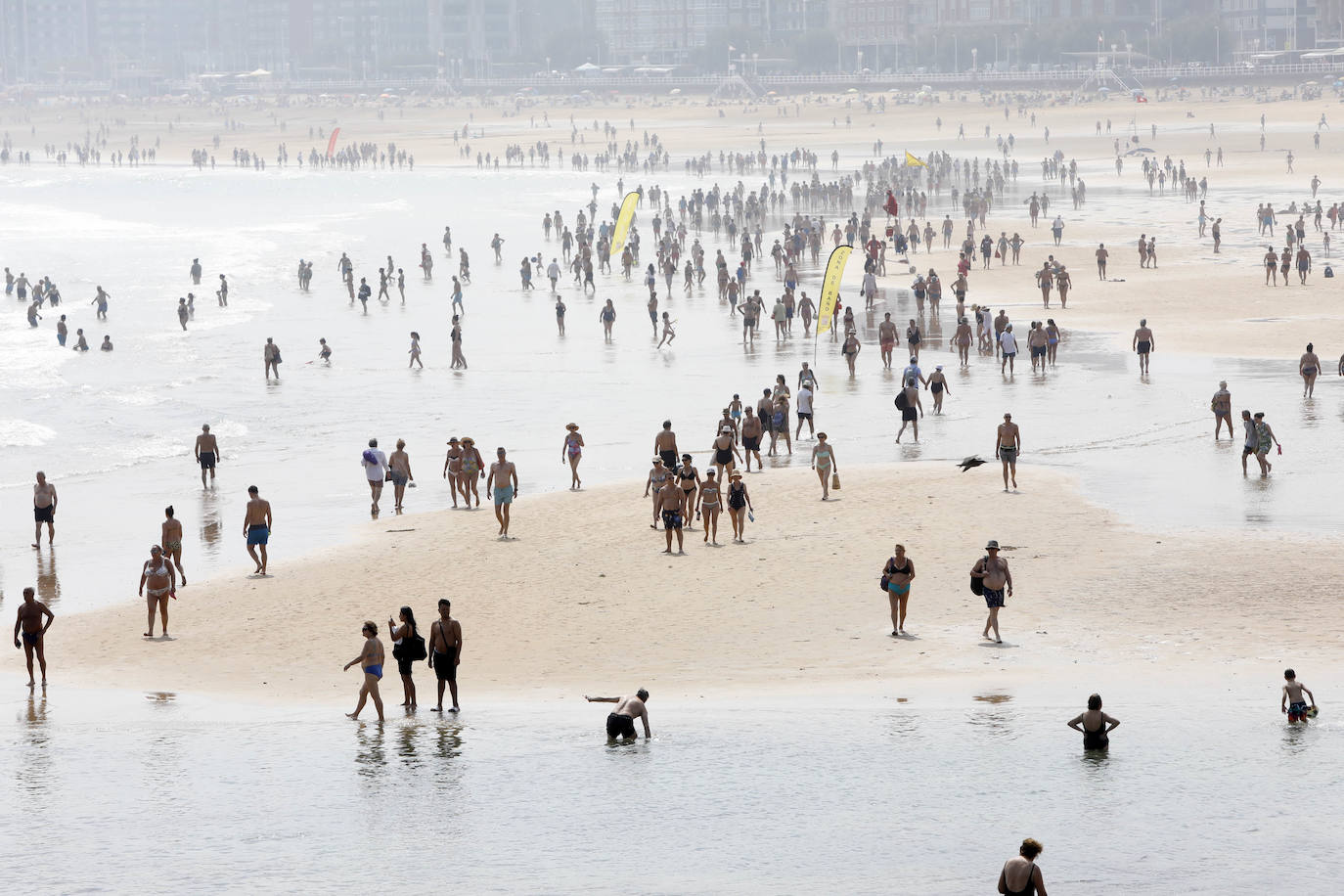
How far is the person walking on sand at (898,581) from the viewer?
1702 cm

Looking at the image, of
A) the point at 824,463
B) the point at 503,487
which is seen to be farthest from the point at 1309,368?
the point at 503,487

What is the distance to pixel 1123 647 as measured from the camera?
16.8m

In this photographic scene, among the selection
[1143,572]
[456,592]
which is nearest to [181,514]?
[456,592]

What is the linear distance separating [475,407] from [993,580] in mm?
17938

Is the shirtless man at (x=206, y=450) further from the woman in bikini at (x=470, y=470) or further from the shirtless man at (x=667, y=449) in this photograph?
the shirtless man at (x=667, y=449)

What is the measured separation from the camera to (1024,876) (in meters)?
10.2

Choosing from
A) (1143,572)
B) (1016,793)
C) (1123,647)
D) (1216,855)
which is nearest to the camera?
(1216,855)

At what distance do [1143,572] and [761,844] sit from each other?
8321 mm

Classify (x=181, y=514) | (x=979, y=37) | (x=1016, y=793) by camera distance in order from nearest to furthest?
(x=1016, y=793), (x=181, y=514), (x=979, y=37)

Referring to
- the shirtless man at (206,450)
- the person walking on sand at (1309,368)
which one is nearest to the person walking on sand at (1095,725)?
the shirtless man at (206,450)

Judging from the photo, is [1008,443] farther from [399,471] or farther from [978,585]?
[399,471]

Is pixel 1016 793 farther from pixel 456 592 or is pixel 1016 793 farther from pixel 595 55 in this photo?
pixel 595 55

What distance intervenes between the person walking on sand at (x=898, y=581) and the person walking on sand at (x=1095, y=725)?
327cm

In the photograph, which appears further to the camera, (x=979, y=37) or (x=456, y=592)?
(x=979, y=37)
